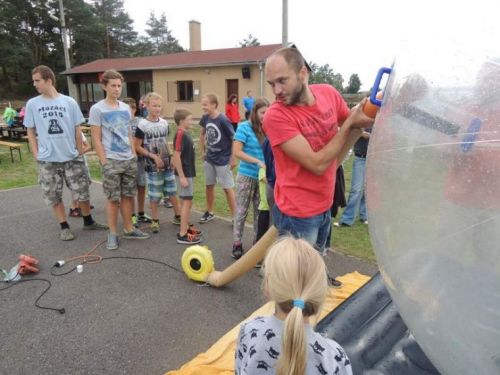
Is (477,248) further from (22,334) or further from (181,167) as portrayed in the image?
(181,167)

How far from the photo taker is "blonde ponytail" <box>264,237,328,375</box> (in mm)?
1281

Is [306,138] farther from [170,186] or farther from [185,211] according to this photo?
[170,186]

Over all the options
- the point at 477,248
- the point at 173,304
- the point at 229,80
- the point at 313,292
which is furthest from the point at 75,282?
the point at 229,80

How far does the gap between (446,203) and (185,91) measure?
2372 centimetres

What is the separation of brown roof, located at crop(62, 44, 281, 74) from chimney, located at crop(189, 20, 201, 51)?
8.62 feet

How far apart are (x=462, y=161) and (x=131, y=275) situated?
135 inches

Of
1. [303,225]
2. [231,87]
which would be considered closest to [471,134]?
[303,225]

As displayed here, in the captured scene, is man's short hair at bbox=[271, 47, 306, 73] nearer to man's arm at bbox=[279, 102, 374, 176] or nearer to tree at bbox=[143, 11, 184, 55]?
man's arm at bbox=[279, 102, 374, 176]

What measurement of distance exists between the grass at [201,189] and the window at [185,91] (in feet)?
40.3

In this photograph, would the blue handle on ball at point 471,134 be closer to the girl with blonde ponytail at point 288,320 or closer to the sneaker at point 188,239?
the girl with blonde ponytail at point 288,320

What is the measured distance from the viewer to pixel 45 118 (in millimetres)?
4488

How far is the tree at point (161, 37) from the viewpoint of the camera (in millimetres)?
60125

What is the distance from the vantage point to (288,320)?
4.21 feet

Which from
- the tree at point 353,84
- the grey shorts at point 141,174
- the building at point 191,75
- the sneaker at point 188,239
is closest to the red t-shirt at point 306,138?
the sneaker at point 188,239
